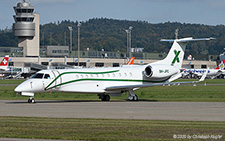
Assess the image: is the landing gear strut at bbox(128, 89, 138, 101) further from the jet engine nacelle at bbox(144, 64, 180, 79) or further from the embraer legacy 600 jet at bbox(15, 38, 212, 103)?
the jet engine nacelle at bbox(144, 64, 180, 79)

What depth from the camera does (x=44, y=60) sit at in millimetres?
149375

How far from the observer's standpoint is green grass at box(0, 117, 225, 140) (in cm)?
1569

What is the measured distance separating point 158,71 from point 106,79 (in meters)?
5.19

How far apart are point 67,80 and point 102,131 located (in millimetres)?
19433

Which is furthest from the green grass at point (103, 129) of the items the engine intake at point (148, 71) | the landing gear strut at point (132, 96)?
the engine intake at point (148, 71)

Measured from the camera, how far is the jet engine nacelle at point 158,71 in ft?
130

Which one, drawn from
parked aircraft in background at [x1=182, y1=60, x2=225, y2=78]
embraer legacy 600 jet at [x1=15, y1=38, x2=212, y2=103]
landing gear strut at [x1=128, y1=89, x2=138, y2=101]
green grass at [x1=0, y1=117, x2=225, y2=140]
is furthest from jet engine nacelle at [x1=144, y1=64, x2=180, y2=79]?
parked aircraft in background at [x1=182, y1=60, x2=225, y2=78]

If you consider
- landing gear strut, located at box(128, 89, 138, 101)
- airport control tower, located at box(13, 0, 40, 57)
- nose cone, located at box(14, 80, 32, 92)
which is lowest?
landing gear strut, located at box(128, 89, 138, 101)

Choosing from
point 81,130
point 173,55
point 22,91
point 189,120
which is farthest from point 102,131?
point 173,55

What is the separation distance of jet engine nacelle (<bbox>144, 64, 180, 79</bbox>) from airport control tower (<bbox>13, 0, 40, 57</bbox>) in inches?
4354

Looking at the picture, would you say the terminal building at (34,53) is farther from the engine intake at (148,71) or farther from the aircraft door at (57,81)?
the aircraft door at (57,81)

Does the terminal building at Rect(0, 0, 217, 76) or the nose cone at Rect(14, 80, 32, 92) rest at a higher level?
the terminal building at Rect(0, 0, 217, 76)

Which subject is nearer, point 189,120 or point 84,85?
point 189,120

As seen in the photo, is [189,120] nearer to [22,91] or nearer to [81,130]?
[81,130]
